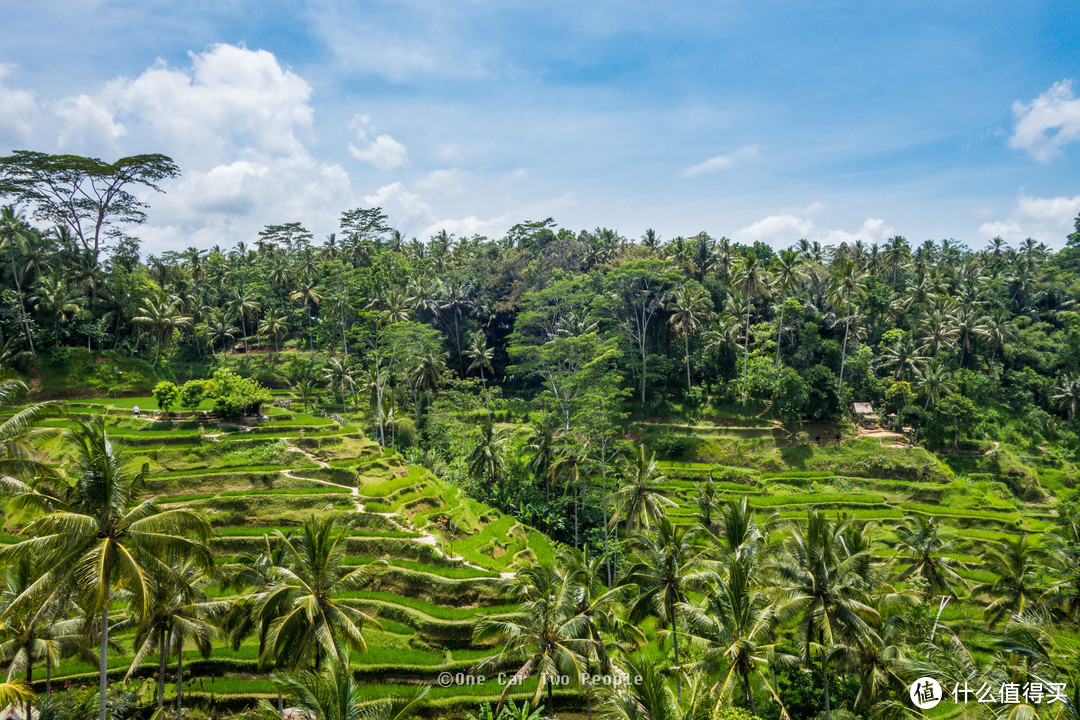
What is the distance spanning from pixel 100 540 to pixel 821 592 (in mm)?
21322

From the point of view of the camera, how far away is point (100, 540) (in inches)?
524

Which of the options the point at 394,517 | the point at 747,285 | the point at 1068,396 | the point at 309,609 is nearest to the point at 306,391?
the point at 394,517

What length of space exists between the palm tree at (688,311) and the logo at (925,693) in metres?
35.9

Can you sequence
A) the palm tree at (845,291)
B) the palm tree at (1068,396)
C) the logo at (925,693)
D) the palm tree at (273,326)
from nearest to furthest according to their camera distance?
the logo at (925,693) → the palm tree at (1068,396) → the palm tree at (845,291) → the palm tree at (273,326)

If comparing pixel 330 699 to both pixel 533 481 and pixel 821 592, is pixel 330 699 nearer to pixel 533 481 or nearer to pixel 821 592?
pixel 821 592

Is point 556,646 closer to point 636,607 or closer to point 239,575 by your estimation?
point 636,607

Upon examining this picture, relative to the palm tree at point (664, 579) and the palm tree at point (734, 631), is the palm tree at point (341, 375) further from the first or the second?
the palm tree at point (734, 631)

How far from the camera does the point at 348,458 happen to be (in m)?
37.8

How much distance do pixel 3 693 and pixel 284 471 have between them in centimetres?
2271

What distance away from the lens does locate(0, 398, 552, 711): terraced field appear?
73.8 ft

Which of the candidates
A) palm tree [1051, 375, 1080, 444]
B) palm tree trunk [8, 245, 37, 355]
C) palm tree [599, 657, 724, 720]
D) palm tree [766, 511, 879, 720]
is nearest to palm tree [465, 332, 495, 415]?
palm tree trunk [8, 245, 37, 355]

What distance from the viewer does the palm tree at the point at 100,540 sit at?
12.7 metres

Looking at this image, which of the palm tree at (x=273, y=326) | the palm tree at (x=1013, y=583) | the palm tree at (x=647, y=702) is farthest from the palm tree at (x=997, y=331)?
the palm tree at (x=273, y=326)

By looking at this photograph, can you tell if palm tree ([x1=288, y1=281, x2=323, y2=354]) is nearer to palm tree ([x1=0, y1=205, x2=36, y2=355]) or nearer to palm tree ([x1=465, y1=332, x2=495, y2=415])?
palm tree ([x1=465, y1=332, x2=495, y2=415])
